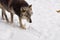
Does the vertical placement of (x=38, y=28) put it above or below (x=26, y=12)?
below

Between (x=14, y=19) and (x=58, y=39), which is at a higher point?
(x=14, y=19)

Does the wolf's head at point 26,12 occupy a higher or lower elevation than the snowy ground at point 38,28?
higher

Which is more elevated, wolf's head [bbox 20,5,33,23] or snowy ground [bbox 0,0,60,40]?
wolf's head [bbox 20,5,33,23]

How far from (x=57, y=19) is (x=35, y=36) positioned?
213 cm

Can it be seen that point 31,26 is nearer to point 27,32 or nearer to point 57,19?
point 27,32

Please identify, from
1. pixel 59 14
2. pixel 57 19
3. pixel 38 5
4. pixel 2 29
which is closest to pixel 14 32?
pixel 2 29

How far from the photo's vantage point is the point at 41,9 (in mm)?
9914

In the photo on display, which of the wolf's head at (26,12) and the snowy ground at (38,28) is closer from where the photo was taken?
the snowy ground at (38,28)

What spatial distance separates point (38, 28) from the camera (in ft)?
24.6

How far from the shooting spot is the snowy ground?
6.65 metres

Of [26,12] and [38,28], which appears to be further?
[38,28]

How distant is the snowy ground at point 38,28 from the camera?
21.8 feet

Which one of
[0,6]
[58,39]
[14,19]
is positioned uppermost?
[0,6]

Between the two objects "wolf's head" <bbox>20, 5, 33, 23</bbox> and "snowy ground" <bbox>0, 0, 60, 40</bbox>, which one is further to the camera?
"wolf's head" <bbox>20, 5, 33, 23</bbox>
